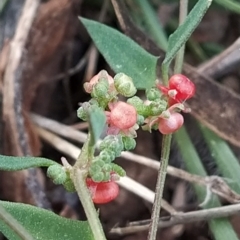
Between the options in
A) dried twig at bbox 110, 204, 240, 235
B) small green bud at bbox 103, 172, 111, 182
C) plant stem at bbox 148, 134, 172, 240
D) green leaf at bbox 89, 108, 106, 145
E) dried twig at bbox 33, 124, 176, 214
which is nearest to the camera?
green leaf at bbox 89, 108, 106, 145

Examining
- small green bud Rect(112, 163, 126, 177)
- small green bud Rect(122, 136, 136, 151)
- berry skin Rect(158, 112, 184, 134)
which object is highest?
berry skin Rect(158, 112, 184, 134)

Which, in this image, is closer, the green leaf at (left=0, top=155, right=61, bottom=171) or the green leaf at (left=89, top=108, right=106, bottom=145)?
the green leaf at (left=89, top=108, right=106, bottom=145)

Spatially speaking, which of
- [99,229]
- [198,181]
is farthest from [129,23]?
[99,229]

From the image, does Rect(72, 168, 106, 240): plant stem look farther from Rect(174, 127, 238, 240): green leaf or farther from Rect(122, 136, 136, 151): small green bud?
Rect(174, 127, 238, 240): green leaf

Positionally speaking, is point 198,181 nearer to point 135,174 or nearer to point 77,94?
point 135,174

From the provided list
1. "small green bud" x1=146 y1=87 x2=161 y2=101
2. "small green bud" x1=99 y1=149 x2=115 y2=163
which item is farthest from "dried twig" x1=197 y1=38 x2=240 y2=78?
"small green bud" x1=99 y1=149 x2=115 y2=163

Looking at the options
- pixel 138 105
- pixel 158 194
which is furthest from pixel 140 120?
pixel 158 194
